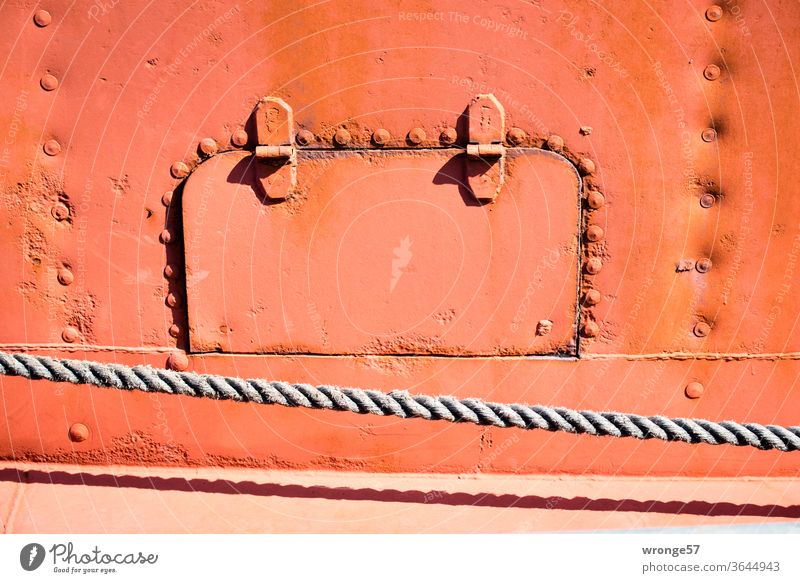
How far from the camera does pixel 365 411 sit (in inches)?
60.5

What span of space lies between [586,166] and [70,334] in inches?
60.6

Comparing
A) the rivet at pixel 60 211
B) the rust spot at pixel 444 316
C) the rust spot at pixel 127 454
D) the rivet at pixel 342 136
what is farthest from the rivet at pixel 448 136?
the rust spot at pixel 127 454

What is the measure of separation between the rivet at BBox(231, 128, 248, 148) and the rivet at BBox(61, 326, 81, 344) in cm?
72

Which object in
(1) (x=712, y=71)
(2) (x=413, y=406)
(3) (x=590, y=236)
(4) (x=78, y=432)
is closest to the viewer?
(2) (x=413, y=406)

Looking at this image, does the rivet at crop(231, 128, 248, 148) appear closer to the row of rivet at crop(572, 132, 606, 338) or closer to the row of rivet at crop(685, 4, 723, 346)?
the row of rivet at crop(572, 132, 606, 338)

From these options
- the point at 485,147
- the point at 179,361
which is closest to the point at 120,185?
the point at 179,361

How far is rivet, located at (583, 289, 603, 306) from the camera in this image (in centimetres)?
176

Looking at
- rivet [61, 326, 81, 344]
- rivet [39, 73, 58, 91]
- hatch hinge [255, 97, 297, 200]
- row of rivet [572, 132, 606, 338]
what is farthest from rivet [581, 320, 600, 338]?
rivet [39, 73, 58, 91]

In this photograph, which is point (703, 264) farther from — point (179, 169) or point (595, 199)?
point (179, 169)

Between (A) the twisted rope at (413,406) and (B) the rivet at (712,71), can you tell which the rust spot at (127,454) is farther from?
(B) the rivet at (712,71)

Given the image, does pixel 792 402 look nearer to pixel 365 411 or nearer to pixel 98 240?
pixel 365 411

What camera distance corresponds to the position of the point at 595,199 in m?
1.72

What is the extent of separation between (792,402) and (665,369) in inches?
15.2

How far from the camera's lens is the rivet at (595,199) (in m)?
1.72
